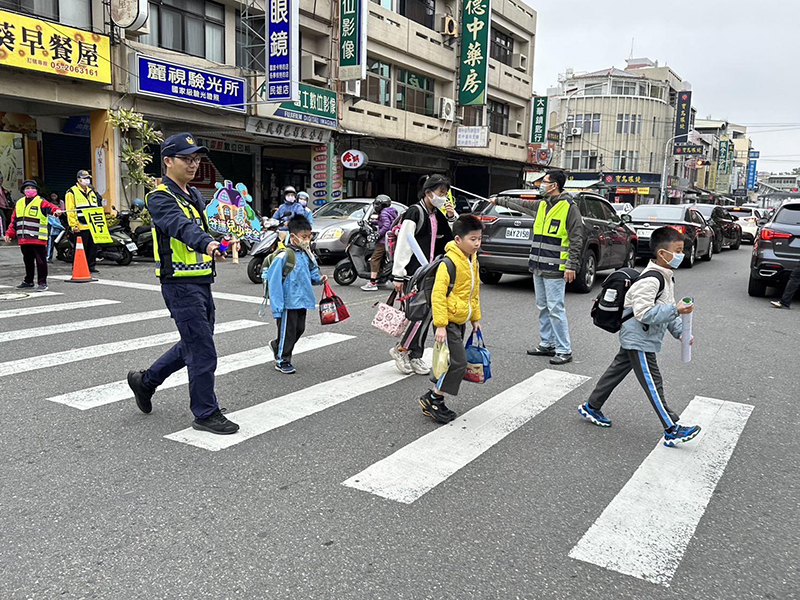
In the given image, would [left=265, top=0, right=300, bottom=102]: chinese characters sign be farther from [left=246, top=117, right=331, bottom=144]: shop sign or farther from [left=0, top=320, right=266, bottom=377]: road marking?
[left=0, top=320, right=266, bottom=377]: road marking

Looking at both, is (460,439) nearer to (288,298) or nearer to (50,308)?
(288,298)

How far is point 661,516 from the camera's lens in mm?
3561

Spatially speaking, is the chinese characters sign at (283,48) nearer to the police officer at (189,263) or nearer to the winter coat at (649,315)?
the police officer at (189,263)

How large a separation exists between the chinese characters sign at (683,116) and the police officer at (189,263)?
64.3 metres

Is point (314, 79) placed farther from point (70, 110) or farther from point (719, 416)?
point (719, 416)

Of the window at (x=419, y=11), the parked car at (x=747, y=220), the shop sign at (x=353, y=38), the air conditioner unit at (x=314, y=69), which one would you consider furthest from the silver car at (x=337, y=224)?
the parked car at (x=747, y=220)

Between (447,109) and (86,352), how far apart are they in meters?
25.1

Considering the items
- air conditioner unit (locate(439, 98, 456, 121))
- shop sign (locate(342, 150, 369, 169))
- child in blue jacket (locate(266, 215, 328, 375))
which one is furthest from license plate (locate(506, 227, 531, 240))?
air conditioner unit (locate(439, 98, 456, 121))

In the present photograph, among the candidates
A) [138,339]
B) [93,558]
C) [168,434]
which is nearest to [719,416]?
[168,434]

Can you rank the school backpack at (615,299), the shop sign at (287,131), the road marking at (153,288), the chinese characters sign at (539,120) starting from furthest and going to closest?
the chinese characters sign at (539,120) → the shop sign at (287,131) → the road marking at (153,288) → the school backpack at (615,299)

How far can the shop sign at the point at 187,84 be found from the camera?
16547 mm

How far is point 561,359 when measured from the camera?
6.84 meters

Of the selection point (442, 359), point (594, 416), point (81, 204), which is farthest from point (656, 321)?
point (81, 204)

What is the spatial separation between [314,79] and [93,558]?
21.4m
